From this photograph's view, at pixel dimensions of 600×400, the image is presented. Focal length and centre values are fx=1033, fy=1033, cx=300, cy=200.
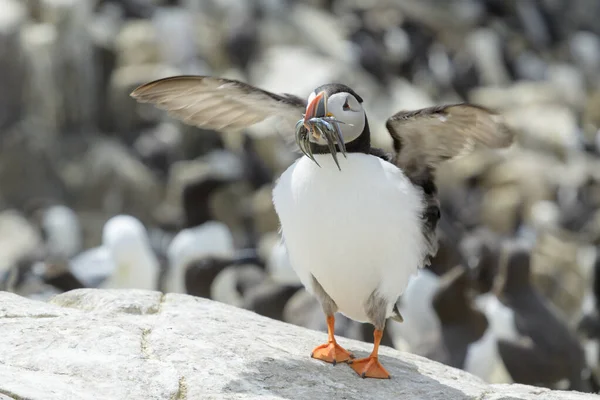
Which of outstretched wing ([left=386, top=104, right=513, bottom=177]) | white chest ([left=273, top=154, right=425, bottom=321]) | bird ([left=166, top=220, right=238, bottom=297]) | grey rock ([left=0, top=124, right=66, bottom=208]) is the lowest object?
grey rock ([left=0, top=124, right=66, bottom=208])

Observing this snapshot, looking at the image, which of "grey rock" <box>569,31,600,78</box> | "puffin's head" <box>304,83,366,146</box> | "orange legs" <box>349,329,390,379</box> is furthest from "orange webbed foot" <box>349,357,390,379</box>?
"grey rock" <box>569,31,600,78</box>

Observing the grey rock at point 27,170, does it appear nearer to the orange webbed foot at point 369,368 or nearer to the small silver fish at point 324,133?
the orange webbed foot at point 369,368

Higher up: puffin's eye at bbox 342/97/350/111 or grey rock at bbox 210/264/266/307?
puffin's eye at bbox 342/97/350/111

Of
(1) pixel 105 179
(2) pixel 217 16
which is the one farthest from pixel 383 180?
(2) pixel 217 16

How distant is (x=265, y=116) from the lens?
434cm

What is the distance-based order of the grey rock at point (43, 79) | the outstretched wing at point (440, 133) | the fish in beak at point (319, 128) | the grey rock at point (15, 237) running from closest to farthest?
1. the fish in beak at point (319, 128)
2. the outstretched wing at point (440, 133)
3. the grey rock at point (15, 237)
4. the grey rock at point (43, 79)

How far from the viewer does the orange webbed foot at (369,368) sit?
→ 3.92 metres

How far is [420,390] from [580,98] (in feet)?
64.3

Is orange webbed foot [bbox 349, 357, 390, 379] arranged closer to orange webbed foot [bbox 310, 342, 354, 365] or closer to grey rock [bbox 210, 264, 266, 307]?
orange webbed foot [bbox 310, 342, 354, 365]

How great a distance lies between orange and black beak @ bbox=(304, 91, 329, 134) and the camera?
367 cm

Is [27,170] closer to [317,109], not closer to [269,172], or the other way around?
[269,172]

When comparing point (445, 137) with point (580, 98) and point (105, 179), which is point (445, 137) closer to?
point (105, 179)

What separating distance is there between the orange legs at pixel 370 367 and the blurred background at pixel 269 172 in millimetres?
3248

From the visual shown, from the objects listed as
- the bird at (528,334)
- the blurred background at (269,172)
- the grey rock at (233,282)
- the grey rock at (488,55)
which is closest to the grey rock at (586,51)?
the blurred background at (269,172)
